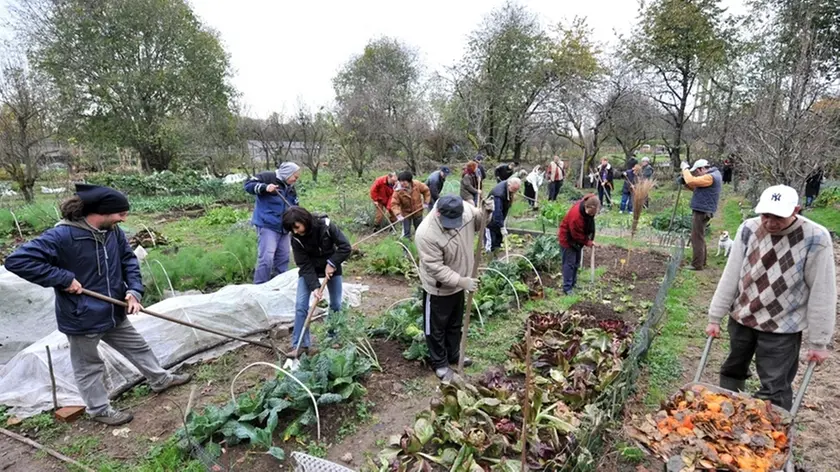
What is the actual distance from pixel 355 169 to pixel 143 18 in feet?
36.0

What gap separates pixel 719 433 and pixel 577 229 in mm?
3148

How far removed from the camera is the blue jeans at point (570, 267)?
548 centimetres

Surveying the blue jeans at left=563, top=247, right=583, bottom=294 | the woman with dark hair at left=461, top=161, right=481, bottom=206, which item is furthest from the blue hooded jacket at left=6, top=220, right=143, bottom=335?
the woman with dark hair at left=461, top=161, right=481, bottom=206

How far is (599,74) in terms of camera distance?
1947 centimetres

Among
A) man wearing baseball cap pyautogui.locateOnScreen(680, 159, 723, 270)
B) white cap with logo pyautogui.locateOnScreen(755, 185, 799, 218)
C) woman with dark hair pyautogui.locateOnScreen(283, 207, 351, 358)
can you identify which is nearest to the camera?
white cap with logo pyautogui.locateOnScreen(755, 185, 799, 218)

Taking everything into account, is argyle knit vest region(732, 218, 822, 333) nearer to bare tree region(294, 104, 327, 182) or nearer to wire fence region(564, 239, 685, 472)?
wire fence region(564, 239, 685, 472)

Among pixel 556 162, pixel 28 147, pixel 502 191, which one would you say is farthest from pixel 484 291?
pixel 28 147

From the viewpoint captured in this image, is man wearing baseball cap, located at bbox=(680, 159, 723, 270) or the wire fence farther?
man wearing baseball cap, located at bbox=(680, 159, 723, 270)

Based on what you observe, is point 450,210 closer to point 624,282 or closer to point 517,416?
point 517,416

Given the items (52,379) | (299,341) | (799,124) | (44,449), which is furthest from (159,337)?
(799,124)

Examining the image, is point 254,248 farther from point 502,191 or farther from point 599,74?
point 599,74

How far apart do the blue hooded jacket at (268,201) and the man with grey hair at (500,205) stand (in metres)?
3.11

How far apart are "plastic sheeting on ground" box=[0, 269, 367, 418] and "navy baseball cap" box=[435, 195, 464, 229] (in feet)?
8.48

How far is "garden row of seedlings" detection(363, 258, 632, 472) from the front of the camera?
8.48 feet
